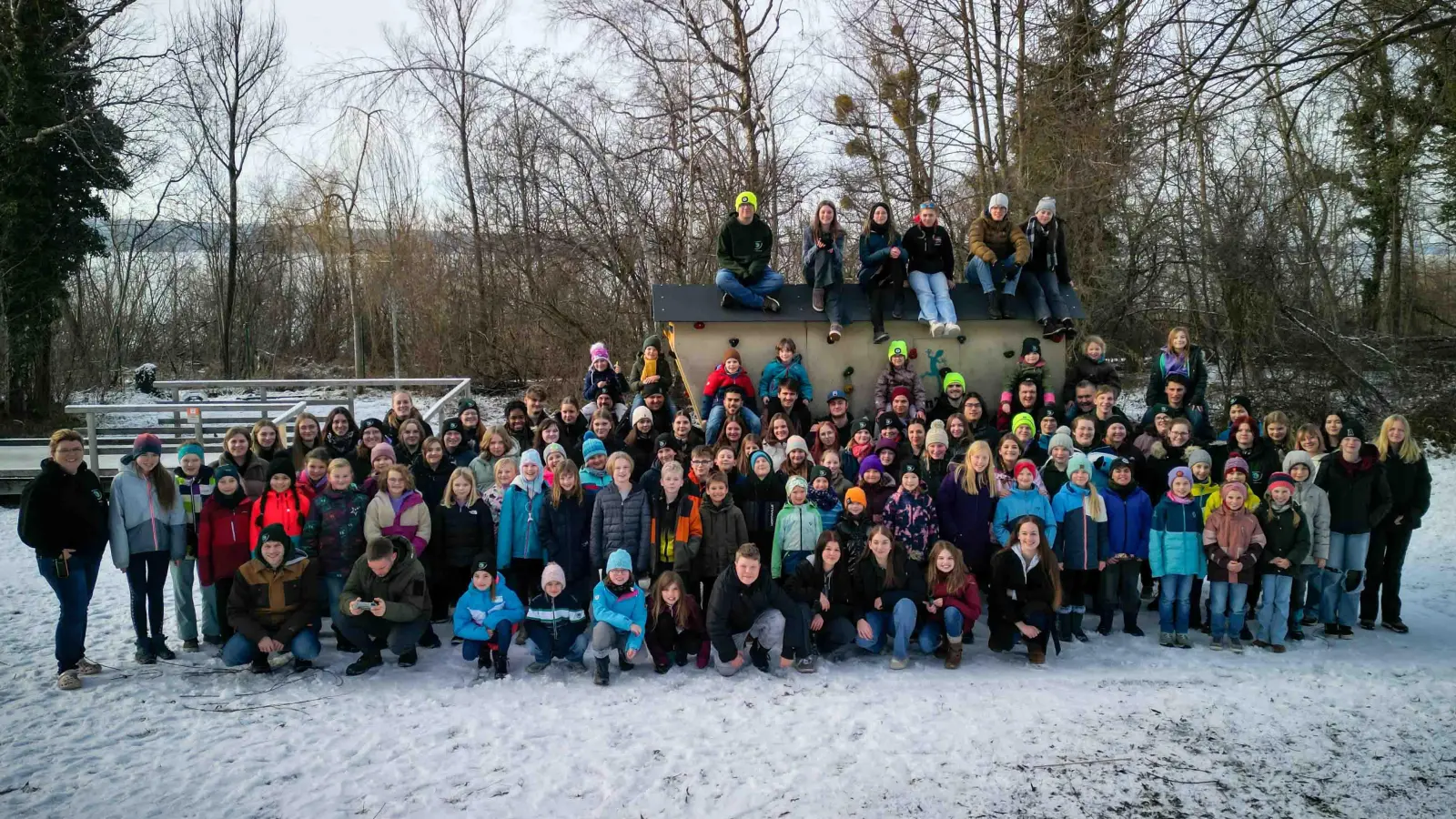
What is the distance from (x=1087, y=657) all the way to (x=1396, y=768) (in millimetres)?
1863

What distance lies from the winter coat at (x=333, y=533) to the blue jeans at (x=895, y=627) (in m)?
3.62

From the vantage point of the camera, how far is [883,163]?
1853 centimetres

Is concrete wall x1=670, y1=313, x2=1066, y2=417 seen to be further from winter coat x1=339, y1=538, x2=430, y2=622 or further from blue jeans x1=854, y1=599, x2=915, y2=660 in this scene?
winter coat x1=339, y1=538, x2=430, y2=622

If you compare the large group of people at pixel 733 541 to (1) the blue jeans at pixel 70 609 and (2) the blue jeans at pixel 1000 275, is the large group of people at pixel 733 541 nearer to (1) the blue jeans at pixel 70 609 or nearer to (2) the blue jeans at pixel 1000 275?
(1) the blue jeans at pixel 70 609

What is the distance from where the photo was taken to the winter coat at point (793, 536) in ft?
21.6

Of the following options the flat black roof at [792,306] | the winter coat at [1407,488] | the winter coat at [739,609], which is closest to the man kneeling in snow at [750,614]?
the winter coat at [739,609]

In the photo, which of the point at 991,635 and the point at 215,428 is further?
the point at 215,428

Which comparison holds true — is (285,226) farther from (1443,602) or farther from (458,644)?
(1443,602)

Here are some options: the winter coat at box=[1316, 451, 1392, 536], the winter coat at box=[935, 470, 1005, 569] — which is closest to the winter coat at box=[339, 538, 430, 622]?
the winter coat at box=[935, 470, 1005, 569]

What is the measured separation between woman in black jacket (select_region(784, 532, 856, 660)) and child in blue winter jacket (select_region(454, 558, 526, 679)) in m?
1.95

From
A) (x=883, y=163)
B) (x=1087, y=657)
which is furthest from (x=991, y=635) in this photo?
(x=883, y=163)

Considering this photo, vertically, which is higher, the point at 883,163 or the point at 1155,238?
the point at 883,163

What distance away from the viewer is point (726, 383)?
8695 millimetres

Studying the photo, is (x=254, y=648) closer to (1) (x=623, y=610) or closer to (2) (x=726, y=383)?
(1) (x=623, y=610)
